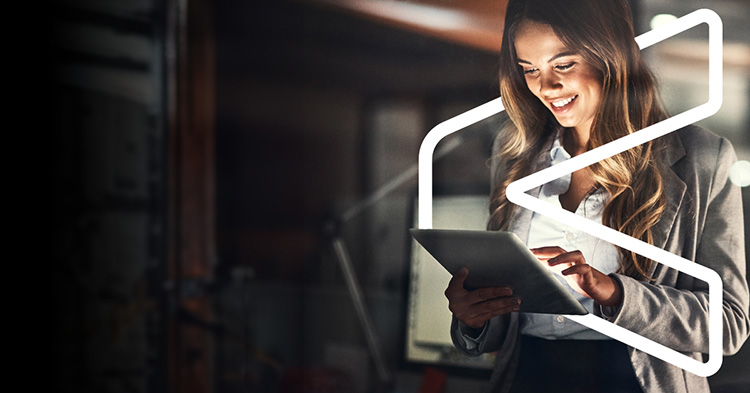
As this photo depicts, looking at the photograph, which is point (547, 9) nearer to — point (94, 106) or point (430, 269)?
point (430, 269)

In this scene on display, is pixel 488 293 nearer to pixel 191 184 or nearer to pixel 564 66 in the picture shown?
pixel 564 66

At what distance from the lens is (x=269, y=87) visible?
1.21m

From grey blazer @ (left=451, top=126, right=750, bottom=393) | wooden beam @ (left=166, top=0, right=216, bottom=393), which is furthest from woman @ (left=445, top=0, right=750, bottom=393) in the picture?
wooden beam @ (left=166, top=0, right=216, bottom=393)

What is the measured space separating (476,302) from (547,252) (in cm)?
13

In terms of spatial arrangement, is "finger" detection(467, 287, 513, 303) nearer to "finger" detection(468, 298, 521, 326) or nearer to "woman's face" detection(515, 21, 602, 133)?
"finger" detection(468, 298, 521, 326)

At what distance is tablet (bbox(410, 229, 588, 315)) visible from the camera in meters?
0.91

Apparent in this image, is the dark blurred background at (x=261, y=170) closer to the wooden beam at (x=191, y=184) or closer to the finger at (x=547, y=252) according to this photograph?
the wooden beam at (x=191, y=184)

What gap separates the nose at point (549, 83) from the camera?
0.93 m

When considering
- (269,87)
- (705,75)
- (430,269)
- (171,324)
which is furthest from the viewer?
(171,324)

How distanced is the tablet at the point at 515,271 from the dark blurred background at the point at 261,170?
0.34ft

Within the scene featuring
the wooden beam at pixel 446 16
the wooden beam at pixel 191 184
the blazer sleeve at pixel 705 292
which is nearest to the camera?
the blazer sleeve at pixel 705 292

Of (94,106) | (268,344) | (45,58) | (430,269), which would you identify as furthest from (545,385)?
(45,58)

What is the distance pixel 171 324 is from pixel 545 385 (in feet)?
2.47

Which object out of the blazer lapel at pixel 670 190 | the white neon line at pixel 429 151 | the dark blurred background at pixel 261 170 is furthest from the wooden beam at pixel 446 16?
the blazer lapel at pixel 670 190
